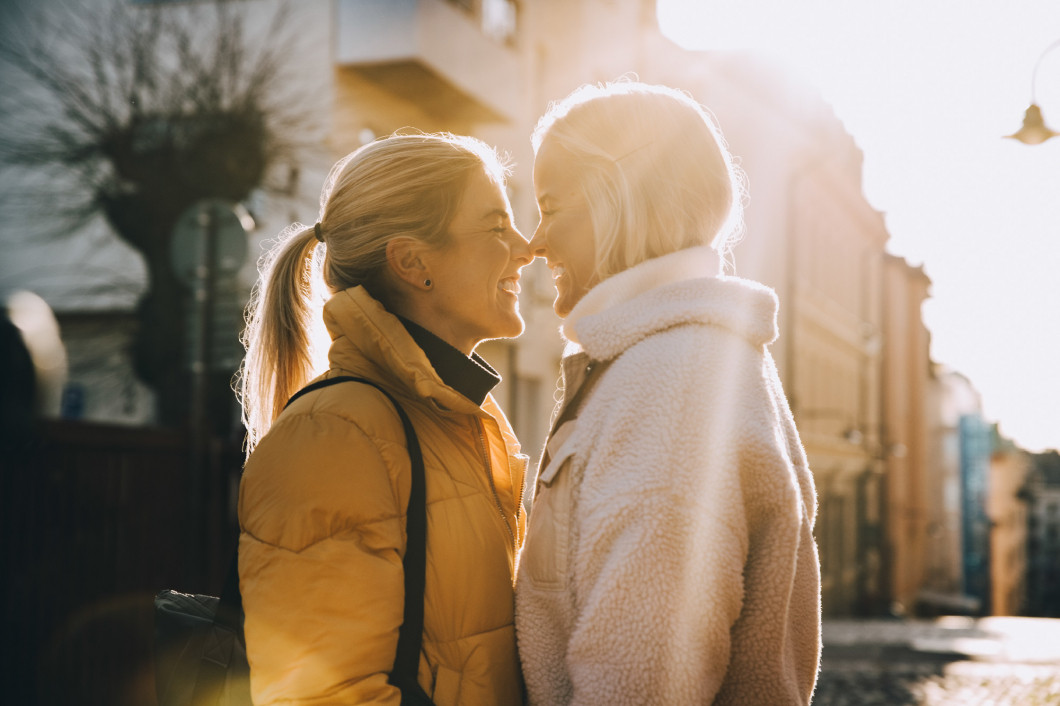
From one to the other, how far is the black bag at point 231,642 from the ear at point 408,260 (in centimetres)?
44

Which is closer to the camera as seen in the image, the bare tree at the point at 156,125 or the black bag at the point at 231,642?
Result: the black bag at the point at 231,642

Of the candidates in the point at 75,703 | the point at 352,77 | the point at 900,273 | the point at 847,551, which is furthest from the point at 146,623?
the point at 900,273

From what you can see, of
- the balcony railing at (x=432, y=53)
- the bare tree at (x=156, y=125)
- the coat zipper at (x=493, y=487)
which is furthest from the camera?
the balcony railing at (x=432, y=53)

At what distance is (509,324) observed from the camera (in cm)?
293

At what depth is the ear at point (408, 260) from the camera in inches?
107

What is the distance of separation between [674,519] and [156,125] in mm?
12186

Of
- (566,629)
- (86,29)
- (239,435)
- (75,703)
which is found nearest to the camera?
(566,629)

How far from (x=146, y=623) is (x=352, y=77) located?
30.0 ft

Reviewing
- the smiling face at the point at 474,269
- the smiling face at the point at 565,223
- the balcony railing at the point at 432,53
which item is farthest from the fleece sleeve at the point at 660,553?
the balcony railing at the point at 432,53

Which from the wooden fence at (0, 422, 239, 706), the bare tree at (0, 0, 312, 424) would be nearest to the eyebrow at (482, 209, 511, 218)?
the wooden fence at (0, 422, 239, 706)

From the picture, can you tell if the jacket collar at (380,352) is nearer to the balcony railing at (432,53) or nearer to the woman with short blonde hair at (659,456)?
the woman with short blonde hair at (659,456)

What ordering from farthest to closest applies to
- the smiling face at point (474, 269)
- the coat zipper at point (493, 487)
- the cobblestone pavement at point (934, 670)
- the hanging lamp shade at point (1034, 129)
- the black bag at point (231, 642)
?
the cobblestone pavement at point (934, 670) < the hanging lamp shade at point (1034, 129) < the smiling face at point (474, 269) < the coat zipper at point (493, 487) < the black bag at point (231, 642)

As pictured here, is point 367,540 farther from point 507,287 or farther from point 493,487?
point 507,287

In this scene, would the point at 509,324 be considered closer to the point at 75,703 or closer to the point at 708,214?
the point at 708,214
